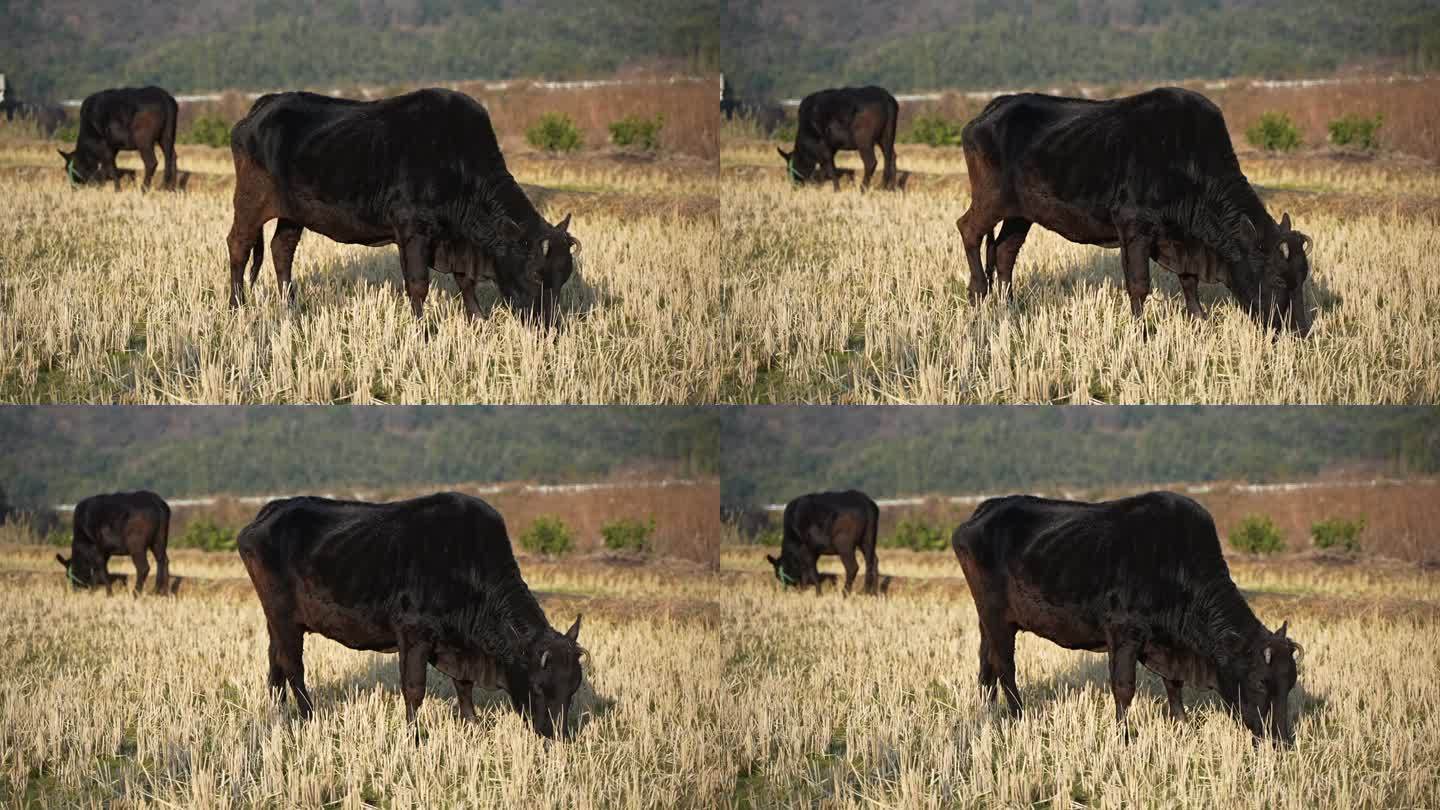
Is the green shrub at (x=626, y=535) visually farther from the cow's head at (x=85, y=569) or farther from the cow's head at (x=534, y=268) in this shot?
the cow's head at (x=85, y=569)

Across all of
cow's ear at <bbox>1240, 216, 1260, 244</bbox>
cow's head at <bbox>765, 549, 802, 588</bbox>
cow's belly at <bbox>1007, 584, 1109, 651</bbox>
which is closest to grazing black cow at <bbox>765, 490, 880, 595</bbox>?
cow's head at <bbox>765, 549, 802, 588</bbox>

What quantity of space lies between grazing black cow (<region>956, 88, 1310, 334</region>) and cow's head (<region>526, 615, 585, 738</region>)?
4.21 metres

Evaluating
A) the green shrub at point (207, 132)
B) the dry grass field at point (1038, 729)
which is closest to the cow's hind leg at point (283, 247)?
the dry grass field at point (1038, 729)

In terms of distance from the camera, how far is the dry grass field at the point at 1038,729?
8789 millimetres

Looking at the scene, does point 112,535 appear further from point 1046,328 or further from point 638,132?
point 1046,328

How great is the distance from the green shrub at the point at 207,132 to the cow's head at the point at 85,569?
192 inches

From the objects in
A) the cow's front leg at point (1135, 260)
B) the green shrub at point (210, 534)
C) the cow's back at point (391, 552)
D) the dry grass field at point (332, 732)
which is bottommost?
the dry grass field at point (332, 732)

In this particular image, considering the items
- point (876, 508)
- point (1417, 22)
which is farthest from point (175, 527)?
point (1417, 22)

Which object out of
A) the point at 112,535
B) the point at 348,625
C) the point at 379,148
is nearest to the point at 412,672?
the point at 348,625

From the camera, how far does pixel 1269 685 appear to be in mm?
9102

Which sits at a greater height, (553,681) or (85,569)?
(553,681)

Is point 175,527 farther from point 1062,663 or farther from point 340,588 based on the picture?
point 1062,663

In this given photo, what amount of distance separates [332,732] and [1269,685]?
5787mm

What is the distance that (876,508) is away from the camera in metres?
14.4
